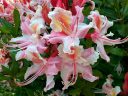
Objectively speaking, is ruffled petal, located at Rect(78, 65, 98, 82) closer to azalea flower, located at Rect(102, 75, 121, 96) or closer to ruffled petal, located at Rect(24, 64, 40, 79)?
ruffled petal, located at Rect(24, 64, 40, 79)

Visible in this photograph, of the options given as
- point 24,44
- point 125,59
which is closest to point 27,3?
point 24,44

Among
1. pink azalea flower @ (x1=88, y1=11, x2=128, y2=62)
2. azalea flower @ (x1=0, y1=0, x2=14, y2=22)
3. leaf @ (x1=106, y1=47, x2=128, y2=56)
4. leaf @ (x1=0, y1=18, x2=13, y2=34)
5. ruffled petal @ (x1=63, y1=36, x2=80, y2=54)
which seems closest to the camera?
ruffled petal @ (x1=63, y1=36, x2=80, y2=54)

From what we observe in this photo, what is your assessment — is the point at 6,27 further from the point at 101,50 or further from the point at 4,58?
the point at 101,50

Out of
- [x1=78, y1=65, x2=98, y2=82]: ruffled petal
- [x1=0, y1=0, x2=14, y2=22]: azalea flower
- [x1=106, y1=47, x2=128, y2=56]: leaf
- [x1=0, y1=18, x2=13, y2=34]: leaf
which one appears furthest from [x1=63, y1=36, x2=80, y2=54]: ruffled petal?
[x1=0, y1=0, x2=14, y2=22]: azalea flower

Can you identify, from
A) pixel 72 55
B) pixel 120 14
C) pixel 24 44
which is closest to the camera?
pixel 72 55

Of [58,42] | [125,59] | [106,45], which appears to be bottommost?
[125,59]

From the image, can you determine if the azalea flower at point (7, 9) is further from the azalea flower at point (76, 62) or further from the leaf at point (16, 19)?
the azalea flower at point (76, 62)

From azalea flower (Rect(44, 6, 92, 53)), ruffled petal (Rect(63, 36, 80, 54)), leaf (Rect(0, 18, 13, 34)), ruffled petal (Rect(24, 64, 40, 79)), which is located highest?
azalea flower (Rect(44, 6, 92, 53))

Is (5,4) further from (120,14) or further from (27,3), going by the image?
(120,14)
